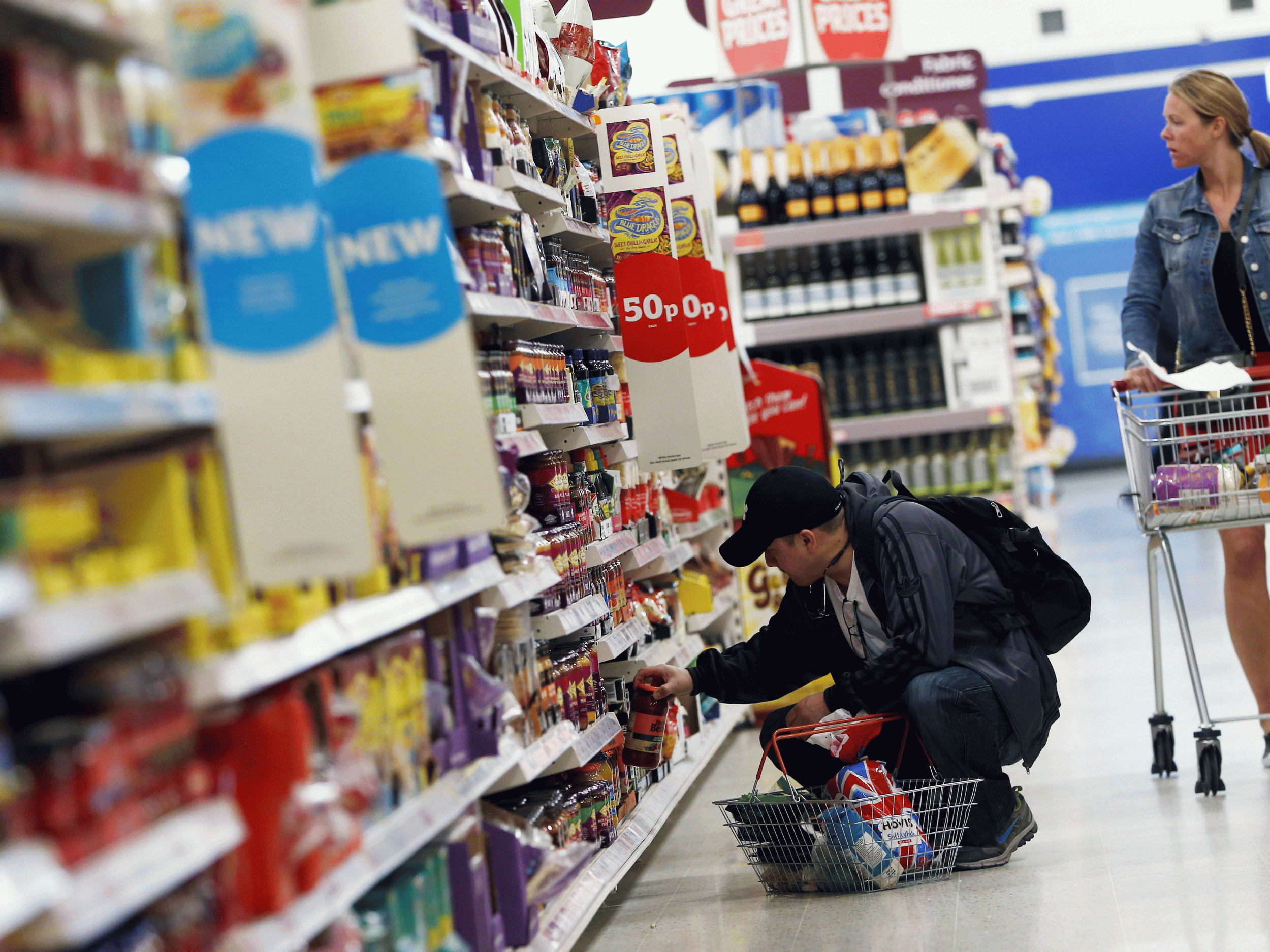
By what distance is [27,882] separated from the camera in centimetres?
130

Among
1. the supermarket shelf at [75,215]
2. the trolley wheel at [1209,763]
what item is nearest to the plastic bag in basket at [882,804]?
the trolley wheel at [1209,763]

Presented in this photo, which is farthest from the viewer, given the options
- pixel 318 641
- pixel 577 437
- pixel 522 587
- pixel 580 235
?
pixel 580 235

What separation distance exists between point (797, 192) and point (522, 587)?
5105mm

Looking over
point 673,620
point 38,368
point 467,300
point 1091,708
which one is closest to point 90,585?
point 38,368

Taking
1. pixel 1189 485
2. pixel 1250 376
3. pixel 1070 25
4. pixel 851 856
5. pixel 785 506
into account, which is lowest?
pixel 851 856

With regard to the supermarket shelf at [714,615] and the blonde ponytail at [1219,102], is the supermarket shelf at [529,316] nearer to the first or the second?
the supermarket shelf at [714,615]

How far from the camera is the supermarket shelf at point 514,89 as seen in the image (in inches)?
106

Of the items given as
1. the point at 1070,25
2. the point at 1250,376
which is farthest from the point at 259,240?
the point at 1070,25

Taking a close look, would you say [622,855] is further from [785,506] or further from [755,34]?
[755,34]

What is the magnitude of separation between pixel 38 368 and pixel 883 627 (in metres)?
2.49

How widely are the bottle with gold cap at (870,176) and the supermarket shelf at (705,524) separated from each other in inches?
93.2

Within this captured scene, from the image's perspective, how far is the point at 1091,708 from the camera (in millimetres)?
5355

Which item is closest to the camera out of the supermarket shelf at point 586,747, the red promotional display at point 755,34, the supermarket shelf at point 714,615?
the supermarket shelf at point 586,747

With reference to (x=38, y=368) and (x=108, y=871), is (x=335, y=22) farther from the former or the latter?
(x=108, y=871)
